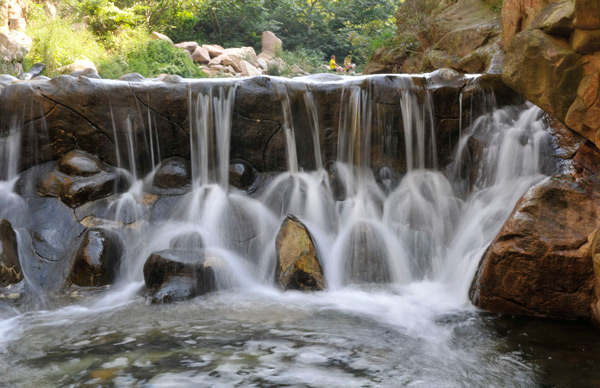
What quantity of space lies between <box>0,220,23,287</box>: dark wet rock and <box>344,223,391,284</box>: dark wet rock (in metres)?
3.77

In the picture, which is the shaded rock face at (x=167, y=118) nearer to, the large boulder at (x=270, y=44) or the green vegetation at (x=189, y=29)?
the green vegetation at (x=189, y=29)

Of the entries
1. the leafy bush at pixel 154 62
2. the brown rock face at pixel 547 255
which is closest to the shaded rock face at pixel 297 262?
the brown rock face at pixel 547 255

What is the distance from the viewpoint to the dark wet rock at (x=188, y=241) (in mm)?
6113

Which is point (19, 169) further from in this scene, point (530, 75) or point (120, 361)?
point (530, 75)

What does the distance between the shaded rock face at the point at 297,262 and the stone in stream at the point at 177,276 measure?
80 centimetres

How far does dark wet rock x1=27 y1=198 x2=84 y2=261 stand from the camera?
Result: 6027mm

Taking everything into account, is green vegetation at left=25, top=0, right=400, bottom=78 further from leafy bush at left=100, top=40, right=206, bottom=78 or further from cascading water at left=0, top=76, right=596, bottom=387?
cascading water at left=0, top=76, right=596, bottom=387

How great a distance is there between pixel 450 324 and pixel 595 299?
122 cm

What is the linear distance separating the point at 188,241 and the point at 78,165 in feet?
6.95

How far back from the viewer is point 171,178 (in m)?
7.26

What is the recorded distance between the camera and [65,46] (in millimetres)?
13383

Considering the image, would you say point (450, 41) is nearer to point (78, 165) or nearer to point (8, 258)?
point (78, 165)

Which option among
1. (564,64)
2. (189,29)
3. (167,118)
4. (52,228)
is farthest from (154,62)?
(564,64)

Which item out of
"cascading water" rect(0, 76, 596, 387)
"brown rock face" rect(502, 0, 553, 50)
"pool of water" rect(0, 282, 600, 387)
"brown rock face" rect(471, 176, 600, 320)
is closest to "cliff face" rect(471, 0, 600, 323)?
"brown rock face" rect(471, 176, 600, 320)
